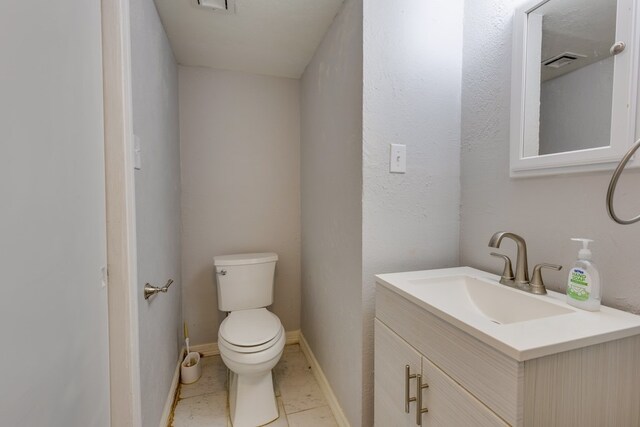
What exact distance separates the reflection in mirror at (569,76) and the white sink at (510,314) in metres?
0.48

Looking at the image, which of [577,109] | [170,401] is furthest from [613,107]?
[170,401]

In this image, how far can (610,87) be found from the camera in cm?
81

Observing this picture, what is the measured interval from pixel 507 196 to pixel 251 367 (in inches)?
55.7

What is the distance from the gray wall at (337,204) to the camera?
125 cm

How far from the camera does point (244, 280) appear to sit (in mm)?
1926

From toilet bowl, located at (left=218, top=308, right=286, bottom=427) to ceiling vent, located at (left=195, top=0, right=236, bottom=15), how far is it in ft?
5.52

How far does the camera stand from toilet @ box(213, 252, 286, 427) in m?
1.47

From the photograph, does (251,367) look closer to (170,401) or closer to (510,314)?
(170,401)

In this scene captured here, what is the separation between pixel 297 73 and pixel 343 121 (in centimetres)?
101

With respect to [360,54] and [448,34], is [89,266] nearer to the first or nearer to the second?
[360,54]

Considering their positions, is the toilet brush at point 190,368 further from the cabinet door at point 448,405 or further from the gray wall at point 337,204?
the cabinet door at point 448,405

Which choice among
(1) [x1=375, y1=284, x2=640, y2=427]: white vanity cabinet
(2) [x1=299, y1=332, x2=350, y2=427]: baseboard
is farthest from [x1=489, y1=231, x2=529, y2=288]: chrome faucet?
(2) [x1=299, y1=332, x2=350, y2=427]: baseboard

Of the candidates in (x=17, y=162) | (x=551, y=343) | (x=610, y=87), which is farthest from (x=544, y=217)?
(x=17, y=162)

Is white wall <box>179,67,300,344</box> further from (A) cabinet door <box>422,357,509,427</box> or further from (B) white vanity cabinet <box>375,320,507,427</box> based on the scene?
(A) cabinet door <box>422,357,509,427</box>
